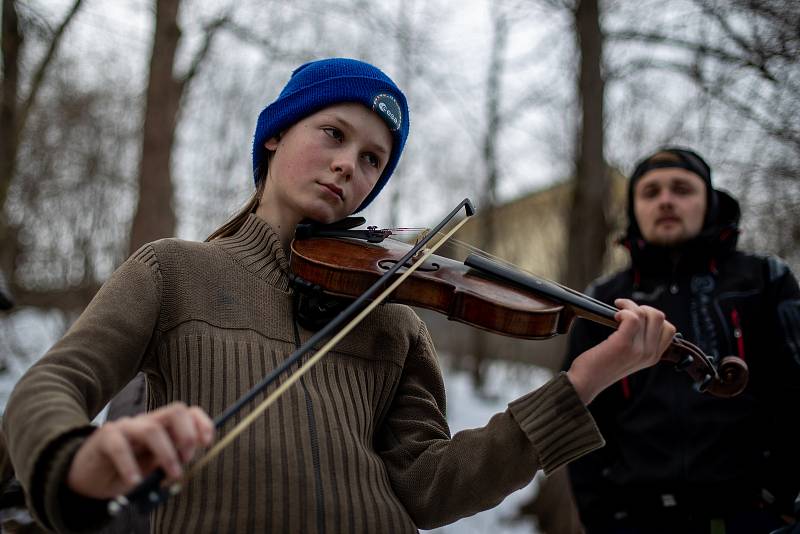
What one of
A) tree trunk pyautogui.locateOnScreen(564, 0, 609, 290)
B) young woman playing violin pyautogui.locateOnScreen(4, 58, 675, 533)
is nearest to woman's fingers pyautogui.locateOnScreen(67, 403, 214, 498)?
young woman playing violin pyautogui.locateOnScreen(4, 58, 675, 533)

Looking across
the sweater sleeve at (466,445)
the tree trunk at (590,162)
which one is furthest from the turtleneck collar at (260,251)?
the tree trunk at (590,162)

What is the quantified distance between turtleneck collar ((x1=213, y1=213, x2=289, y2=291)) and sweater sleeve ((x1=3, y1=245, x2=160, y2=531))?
197 mm

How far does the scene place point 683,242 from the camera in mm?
2477

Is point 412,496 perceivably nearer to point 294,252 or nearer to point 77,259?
point 294,252

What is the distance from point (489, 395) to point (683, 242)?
8913 millimetres

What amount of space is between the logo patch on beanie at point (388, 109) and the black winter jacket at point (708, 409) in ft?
4.15

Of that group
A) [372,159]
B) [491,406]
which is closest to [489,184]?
[491,406]

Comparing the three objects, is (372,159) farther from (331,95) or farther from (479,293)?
(479,293)

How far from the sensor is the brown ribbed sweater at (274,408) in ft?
3.63

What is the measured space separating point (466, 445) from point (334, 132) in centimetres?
73

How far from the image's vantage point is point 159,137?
4.71m

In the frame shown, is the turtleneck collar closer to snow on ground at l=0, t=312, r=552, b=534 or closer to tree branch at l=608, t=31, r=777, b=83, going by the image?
tree branch at l=608, t=31, r=777, b=83

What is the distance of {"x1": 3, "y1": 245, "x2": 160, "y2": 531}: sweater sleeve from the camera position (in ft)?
2.96

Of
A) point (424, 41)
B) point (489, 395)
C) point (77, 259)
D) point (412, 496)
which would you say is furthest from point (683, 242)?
point (489, 395)
